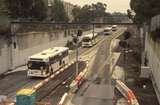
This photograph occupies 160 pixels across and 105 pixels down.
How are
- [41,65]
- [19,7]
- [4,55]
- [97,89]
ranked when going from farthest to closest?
[19,7], [4,55], [41,65], [97,89]

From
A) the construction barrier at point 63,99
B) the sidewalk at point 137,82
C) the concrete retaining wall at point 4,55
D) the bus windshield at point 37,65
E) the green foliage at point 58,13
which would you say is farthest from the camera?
the green foliage at point 58,13

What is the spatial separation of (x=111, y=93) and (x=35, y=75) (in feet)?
39.0

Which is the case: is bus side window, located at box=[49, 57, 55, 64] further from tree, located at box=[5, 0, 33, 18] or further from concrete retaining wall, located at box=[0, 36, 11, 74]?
tree, located at box=[5, 0, 33, 18]

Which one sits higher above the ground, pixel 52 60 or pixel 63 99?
pixel 52 60

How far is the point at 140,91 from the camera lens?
131 feet

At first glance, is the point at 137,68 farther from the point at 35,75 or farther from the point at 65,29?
the point at 65,29

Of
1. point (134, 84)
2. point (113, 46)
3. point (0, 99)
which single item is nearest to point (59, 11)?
point (113, 46)

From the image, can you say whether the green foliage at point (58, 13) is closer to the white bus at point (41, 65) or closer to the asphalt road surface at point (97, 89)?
the asphalt road surface at point (97, 89)

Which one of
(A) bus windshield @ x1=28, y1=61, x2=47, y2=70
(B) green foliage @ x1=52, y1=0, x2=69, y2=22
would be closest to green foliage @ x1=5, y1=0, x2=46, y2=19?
(A) bus windshield @ x1=28, y1=61, x2=47, y2=70

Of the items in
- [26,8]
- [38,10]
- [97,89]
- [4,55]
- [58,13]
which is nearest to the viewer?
[97,89]

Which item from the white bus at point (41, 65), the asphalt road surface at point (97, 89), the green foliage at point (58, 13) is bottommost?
the asphalt road surface at point (97, 89)

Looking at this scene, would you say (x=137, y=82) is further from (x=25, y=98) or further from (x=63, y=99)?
(x=25, y=98)

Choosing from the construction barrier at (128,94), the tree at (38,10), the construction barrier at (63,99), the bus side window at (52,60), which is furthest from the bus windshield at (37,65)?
the tree at (38,10)

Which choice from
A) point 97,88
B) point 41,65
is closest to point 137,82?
point 97,88
